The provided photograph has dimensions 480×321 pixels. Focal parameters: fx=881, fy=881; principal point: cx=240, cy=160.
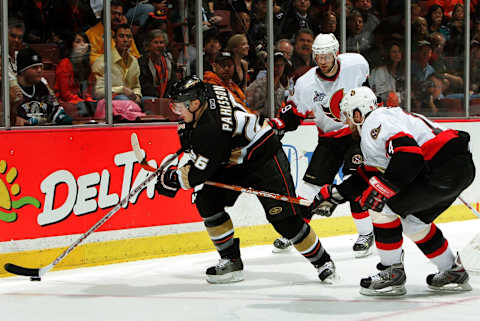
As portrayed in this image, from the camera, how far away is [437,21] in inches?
308

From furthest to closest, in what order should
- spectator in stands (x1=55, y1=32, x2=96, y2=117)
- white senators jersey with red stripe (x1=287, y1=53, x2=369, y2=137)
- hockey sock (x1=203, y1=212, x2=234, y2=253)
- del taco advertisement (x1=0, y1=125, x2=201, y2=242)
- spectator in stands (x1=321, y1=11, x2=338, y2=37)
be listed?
spectator in stands (x1=321, y1=11, x2=338, y2=37)
spectator in stands (x1=55, y1=32, x2=96, y2=117)
white senators jersey with red stripe (x1=287, y1=53, x2=369, y2=137)
del taco advertisement (x1=0, y1=125, x2=201, y2=242)
hockey sock (x1=203, y1=212, x2=234, y2=253)

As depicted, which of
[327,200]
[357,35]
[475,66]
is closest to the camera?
[327,200]

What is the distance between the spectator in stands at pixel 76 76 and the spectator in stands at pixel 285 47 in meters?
1.67

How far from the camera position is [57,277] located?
491 centimetres

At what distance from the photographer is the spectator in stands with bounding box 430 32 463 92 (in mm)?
7805

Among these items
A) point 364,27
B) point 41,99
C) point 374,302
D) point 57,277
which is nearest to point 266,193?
point 374,302

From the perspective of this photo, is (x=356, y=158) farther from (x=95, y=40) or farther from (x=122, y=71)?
(x=95, y=40)

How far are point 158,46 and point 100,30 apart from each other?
1.54 feet

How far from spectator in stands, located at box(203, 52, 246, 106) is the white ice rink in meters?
1.34

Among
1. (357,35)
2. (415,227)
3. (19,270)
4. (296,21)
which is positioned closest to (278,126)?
(415,227)

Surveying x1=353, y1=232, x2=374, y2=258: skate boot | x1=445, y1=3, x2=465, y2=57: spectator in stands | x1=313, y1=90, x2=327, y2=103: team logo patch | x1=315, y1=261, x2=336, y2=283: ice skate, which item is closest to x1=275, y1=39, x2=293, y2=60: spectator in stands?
Result: x1=313, y1=90, x2=327, y2=103: team logo patch

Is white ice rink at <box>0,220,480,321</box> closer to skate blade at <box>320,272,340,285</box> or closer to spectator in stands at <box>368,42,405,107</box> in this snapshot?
skate blade at <box>320,272,340,285</box>

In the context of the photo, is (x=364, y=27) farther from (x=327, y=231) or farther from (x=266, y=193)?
(x=266, y=193)

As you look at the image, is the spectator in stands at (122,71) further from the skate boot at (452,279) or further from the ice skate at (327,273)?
the skate boot at (452,279)
